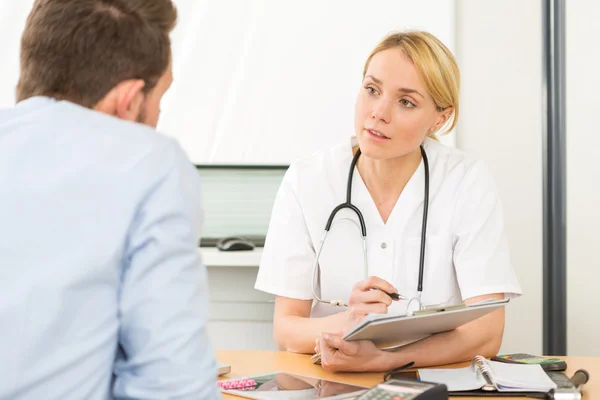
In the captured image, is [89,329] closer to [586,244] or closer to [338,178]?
[338,178]

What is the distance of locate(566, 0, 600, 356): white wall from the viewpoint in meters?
2.32

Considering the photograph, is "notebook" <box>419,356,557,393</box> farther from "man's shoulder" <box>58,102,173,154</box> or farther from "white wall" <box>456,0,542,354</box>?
"white wall" <box>456,0,542,354</box>

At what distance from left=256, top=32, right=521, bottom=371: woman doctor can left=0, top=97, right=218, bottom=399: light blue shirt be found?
0.89m

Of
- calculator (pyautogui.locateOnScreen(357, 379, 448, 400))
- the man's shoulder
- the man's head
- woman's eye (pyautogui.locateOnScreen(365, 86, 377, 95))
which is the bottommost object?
calculator (pyautogui.locateOnScreen(357, 379, 448, 400))

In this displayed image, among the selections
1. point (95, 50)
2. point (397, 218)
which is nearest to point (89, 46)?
point (95, 50)

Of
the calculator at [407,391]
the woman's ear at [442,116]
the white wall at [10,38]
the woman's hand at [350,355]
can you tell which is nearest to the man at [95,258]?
the calculator at [407,391]

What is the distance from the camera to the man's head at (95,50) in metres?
0.85

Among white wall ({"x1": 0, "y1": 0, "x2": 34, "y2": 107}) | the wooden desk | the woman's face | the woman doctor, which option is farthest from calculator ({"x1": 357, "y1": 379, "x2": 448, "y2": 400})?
white wall ({"x1": 0, "y1": 0, "x2": 34, "y2": 107})

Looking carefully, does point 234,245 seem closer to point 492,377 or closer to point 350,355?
point 350,355

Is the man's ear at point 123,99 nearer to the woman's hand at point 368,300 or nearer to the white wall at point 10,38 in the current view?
the woman's hand at point 368,300

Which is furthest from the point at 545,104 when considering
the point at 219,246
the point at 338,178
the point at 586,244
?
the point at 219,246

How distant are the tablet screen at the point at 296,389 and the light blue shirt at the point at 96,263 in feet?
1.52

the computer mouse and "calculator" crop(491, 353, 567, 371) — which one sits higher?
"calculator" crop(491, 353, 567, 371)

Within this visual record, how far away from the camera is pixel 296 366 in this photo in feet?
4.90
